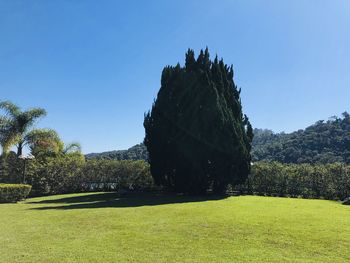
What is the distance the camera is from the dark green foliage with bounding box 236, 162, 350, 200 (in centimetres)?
2081

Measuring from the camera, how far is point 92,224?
10078 millimetres

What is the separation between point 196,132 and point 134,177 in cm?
777

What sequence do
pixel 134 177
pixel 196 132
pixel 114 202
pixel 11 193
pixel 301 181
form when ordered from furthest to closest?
pixel 134 177, pixel 301 181, pixel 196 132, pixel 11 193, pixel 114 202

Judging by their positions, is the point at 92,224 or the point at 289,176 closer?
the point at 92,224

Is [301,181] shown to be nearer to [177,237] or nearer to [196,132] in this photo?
[196,132]

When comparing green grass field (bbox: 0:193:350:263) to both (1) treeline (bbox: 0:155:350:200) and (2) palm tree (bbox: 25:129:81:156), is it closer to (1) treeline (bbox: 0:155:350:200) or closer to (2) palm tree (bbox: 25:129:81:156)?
(1) treeline (bbox: 0:155:350:200)

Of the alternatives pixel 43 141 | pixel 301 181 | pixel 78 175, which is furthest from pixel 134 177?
pixel 301 181

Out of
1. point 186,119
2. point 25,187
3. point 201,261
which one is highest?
point 186,119

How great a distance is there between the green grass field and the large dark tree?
7326 mm

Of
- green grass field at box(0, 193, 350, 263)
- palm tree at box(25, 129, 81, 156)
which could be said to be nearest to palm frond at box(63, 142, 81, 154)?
palm tree at box(25, 129, 81, 156)

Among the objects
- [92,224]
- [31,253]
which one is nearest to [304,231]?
[92,224]

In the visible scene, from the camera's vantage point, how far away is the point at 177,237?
8258mm

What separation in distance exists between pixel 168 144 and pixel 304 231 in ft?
39.0

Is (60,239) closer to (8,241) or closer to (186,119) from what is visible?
(8,241)
